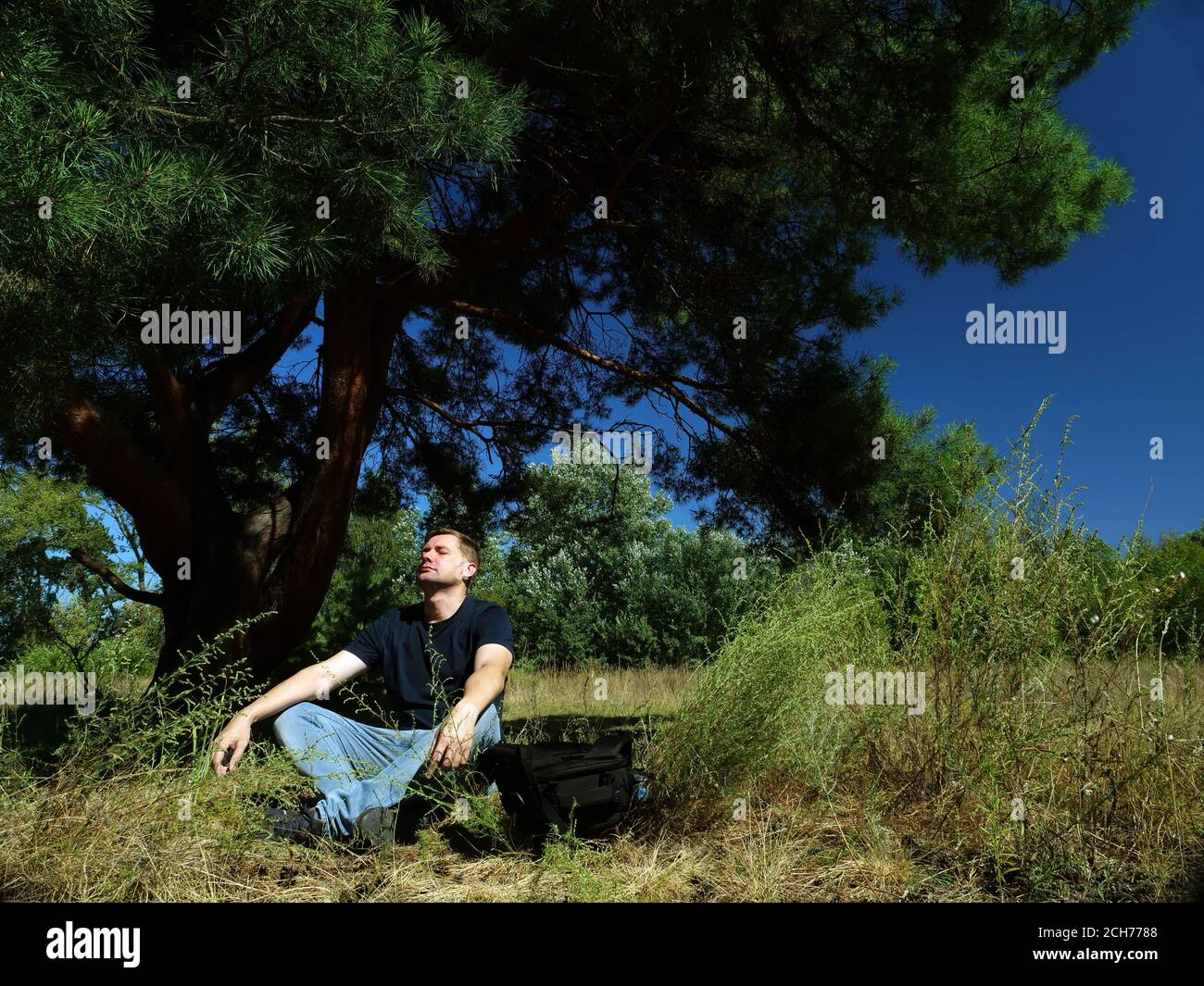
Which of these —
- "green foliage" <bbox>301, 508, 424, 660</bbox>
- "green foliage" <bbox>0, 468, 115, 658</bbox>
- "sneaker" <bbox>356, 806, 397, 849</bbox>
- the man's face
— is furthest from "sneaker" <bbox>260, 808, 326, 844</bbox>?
"green foliage" <bbox>0, 468, 115, 658</bbox>

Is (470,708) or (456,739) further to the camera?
(470,708)

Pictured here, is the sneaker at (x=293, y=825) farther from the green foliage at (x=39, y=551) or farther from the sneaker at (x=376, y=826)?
the green foliage at (x=39, y=551)

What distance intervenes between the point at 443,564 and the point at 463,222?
165 inches

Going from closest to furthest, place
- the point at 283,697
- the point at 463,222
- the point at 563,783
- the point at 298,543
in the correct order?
the point at 563,783 < the point at 283,697 < the point at 298,543 < the point at 463,222

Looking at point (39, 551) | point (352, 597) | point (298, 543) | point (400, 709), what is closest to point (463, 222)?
point (298, 543)

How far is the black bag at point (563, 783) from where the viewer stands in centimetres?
288

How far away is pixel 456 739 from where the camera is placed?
8.98 feet

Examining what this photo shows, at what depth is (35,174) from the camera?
2.71m

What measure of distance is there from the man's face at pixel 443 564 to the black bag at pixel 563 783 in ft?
2.82

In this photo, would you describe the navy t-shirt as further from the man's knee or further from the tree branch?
the tree branch

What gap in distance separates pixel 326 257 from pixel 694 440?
A: 4.42m

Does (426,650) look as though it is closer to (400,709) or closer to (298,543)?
(400,709)
